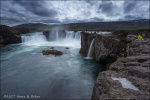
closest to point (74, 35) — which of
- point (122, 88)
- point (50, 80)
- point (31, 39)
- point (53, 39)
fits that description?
point (53, 39)

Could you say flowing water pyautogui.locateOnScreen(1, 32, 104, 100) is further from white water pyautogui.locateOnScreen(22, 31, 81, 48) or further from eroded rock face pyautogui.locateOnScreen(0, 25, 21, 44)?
eroded rock face pyautogui.locateOnScreen(0, 25, 21, 44)

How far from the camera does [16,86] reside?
56.6 feet

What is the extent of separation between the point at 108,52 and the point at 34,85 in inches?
546

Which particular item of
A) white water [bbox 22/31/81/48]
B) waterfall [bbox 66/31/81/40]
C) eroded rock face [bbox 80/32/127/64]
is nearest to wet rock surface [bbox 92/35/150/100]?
eroded rock face [bbox 80/32/127/64]

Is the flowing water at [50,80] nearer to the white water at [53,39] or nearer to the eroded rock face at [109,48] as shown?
the eroded rock face at [109,48]

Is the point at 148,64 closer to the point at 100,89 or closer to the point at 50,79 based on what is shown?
the point at 100,89

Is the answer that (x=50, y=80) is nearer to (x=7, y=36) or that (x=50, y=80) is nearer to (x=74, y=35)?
(x=74, y=35)

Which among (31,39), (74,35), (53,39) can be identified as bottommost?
(31,39)

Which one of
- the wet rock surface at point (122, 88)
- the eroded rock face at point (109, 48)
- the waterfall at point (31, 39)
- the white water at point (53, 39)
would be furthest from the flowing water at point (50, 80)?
the waterfall at point (31, 39)

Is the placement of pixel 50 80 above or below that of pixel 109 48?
below

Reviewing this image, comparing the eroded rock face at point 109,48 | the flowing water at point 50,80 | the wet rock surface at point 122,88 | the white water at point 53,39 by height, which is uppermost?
the white water at point 53,39

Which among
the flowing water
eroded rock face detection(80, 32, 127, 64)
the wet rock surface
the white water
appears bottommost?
the flowing water

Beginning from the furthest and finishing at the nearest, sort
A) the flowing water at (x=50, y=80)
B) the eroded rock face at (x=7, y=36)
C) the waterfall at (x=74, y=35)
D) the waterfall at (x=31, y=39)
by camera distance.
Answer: the waterfall at (x=31, y=39), the waterfall at (x=74, y=35), the eroded rock face at (x=7, y=36), the flowing water at (x=50, y=80)

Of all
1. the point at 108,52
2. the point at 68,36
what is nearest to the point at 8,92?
the point at 108,52
